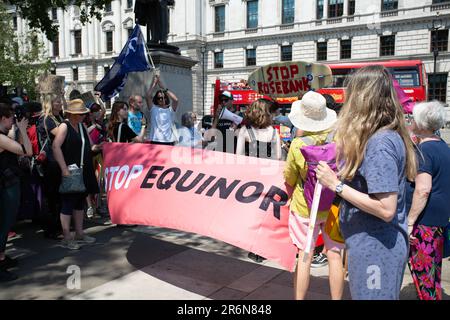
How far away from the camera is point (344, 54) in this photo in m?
40.2

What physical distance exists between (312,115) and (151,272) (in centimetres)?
247

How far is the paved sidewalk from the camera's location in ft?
12.4

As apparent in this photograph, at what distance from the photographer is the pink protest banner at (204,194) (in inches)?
139

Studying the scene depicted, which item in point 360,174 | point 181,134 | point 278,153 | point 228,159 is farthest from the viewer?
point 181,134

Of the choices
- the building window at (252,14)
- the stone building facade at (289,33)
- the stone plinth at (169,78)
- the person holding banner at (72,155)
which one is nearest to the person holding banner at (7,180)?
the person holding banner at (72,155)

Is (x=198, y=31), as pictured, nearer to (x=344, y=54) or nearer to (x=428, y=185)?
(x=344, y=54)

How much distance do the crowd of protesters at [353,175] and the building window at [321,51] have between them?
38.5 metres

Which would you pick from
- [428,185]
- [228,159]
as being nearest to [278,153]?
[228,159]

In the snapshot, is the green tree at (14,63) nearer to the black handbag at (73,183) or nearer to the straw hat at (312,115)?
the black handbag at (73,183)

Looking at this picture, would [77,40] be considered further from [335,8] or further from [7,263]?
[7,263]

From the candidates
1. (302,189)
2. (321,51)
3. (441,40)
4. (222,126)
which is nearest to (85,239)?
(222,126)

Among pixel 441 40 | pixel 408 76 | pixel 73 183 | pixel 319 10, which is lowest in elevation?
pixel 73 183

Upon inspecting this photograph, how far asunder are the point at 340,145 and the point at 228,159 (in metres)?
2.08

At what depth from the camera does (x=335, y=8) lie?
40.3 meters
